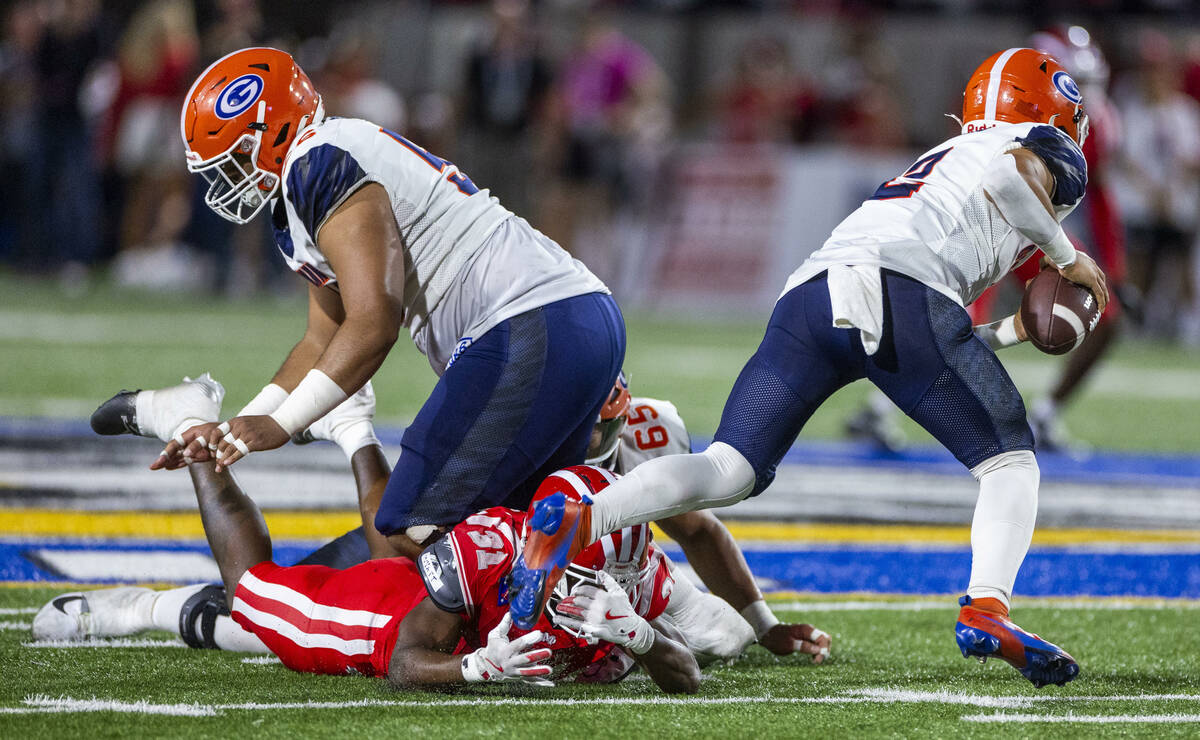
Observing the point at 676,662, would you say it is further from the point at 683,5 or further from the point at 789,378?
the point at 683,5

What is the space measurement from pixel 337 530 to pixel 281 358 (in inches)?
188

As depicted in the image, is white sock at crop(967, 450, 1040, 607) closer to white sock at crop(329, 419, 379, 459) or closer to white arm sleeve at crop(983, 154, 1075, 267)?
white arm sleeve at crop(983, 154, 1075, 267)

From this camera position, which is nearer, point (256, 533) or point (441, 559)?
point (441, 559)

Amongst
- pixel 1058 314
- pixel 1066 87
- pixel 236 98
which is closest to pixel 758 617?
pixel 1058 314

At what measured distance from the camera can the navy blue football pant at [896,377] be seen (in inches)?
152

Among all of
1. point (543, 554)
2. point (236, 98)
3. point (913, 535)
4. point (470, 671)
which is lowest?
point (913, 535)

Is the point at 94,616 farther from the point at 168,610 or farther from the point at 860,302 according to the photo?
the point at 860,302

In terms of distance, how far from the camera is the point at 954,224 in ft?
13.3

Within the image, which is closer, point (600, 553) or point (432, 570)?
point (432, 570)

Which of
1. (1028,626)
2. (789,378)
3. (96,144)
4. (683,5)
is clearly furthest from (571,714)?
(683,5)

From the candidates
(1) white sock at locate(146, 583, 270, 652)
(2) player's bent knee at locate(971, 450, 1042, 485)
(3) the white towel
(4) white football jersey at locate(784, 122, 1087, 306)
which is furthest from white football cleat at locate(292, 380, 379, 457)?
(2) player's bent knee at locate(971, 450, 1042, 485)

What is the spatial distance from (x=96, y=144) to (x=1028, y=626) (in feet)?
42.5

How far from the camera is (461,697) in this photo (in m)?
3.62

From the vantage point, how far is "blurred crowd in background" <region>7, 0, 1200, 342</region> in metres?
14.1
